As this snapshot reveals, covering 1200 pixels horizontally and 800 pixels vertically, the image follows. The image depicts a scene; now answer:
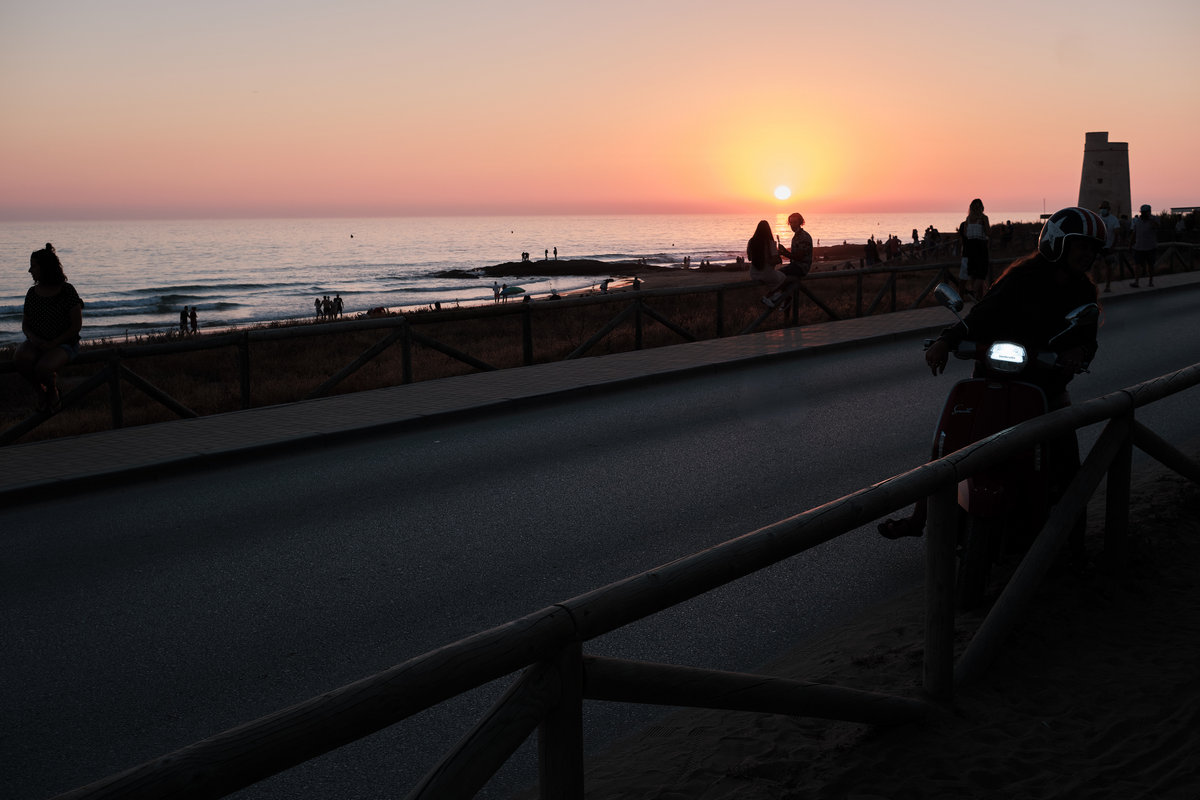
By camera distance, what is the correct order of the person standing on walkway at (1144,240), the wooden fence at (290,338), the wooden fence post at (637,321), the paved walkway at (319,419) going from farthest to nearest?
1. the person standing on walkway at (1144,240)
2. the wooden fence post at (637,321)
3. the wooden fence at (290,338)
4. the paved walkway at (319,419)

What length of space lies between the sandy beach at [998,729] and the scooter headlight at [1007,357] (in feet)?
3.51

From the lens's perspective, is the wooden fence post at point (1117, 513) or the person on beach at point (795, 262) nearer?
the wooden fence post at point (1117, 513)

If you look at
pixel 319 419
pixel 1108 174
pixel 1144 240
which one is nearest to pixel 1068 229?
pixel 319 419

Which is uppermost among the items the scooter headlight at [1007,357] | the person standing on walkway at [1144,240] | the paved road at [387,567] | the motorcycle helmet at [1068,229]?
the person standing on walkway at [1144,240]

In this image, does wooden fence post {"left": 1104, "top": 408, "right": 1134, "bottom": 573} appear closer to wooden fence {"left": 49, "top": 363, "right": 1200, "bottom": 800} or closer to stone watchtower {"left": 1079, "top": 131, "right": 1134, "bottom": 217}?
wooden fence {"left": 49, "top": 363, "right": 1200, "bottom": 800}

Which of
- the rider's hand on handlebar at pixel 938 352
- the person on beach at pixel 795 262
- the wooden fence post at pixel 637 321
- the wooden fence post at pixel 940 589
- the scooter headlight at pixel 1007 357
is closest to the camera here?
the wooden fence post at pixel 940 589

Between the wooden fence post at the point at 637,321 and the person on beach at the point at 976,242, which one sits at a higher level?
the person on beach at the point at 976,242

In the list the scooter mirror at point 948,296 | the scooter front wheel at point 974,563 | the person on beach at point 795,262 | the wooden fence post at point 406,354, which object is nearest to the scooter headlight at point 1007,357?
the scooter mirror at point 948,296

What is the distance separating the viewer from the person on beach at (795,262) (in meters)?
18.9

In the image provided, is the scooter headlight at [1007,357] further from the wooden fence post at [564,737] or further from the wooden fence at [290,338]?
the wooden fence at [290,338]

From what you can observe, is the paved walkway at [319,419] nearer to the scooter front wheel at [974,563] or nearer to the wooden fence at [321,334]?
the wooden fence at [321,334]

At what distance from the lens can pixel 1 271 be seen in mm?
105125

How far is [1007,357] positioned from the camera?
504cm

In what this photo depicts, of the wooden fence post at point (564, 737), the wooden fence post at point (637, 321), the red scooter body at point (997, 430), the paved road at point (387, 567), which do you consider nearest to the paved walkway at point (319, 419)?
the paved road at point (387, 567)
